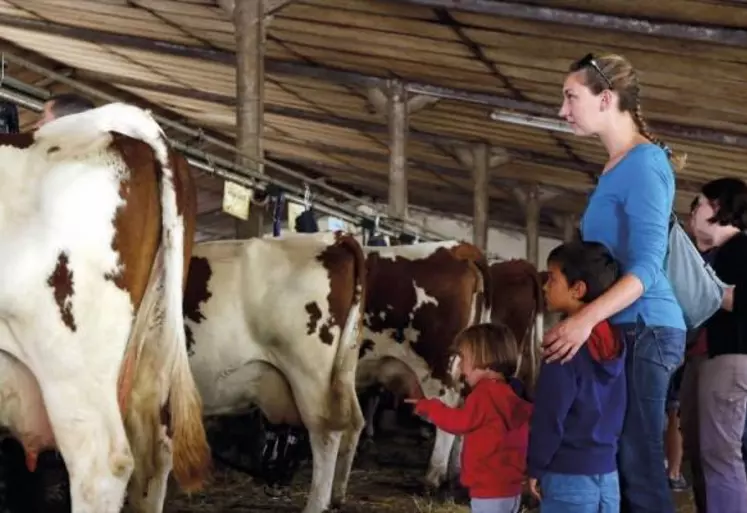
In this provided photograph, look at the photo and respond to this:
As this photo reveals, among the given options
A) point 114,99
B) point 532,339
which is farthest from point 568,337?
point 532,339

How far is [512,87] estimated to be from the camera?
10.3 meters

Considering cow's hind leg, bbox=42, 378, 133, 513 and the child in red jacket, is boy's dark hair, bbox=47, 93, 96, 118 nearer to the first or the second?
cow's hind leg, bbox=42, 378, 133, 513

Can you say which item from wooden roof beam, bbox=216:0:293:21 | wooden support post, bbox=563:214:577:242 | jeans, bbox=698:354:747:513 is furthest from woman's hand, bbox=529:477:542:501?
wooden support post, bbox=563:214:577:242

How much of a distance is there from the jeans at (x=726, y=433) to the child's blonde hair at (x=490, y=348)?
31.7 inches

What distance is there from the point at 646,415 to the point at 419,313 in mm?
4216

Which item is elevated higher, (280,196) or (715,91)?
(715,91)

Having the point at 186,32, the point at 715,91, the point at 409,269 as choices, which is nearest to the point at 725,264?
the point at 409,269

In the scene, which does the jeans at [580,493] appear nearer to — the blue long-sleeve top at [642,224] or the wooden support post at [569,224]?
the blue long-sleeve top at [642,224]

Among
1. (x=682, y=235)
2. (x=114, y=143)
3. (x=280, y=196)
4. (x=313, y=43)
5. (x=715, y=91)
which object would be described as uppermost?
(x=313, y=43)

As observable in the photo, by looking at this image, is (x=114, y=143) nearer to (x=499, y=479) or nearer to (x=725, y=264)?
(x=499, y=479)

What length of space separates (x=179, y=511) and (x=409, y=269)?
268cm

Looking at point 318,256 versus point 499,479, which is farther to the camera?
point 318,256

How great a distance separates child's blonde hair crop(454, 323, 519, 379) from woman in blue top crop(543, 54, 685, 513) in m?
0.70

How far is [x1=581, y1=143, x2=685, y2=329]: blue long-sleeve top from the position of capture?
3113mm
